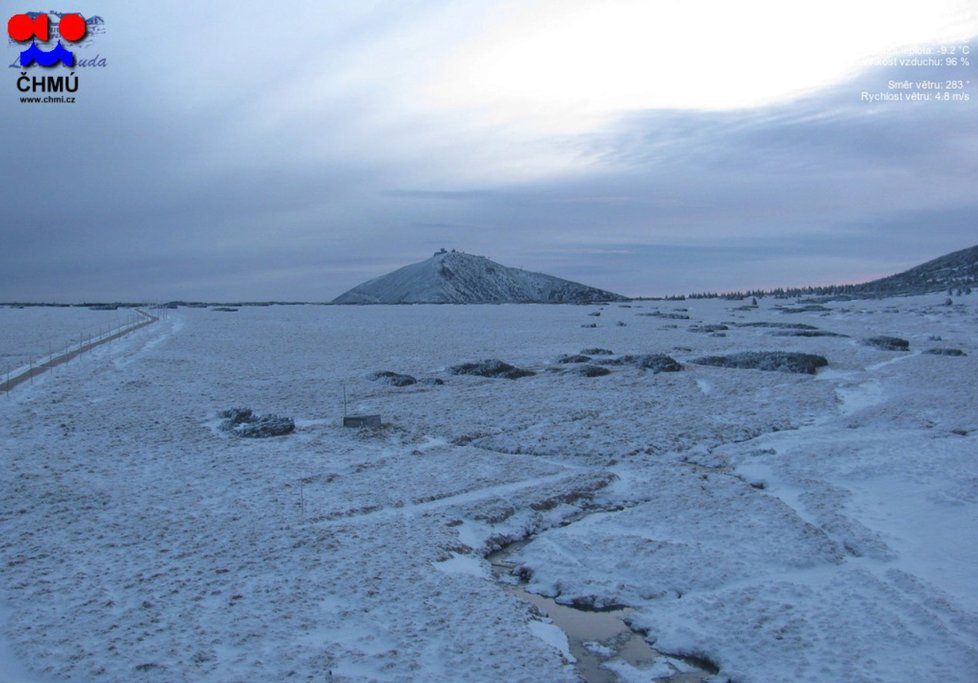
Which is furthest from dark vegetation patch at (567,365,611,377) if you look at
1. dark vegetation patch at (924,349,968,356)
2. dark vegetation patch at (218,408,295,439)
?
dark vegetation patch at (924,349,968,356)

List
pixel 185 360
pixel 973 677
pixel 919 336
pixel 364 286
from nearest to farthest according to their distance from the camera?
1. pixel 973 677
2. pixel 185 360
3. pixel 919 336
4. pixel 364 286

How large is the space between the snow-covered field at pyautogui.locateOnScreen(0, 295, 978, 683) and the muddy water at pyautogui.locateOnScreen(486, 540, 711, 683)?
0.40 ft

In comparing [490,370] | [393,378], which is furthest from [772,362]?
[393,378]

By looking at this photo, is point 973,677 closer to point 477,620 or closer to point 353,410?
point 477,620

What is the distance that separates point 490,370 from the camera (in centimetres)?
2733

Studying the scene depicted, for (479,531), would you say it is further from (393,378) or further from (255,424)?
(393,378)

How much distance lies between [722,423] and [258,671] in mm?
14652

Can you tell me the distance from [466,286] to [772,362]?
14195 cm

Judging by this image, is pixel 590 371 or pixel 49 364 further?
pixel 49 364

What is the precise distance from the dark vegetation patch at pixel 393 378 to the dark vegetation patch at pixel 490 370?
2.43 m

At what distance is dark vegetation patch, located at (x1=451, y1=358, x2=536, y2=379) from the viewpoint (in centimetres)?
2710

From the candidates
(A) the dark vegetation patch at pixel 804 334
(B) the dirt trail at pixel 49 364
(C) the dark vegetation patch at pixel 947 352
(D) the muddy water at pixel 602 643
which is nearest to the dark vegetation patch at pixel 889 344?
(C) the dark vegetation patch at pixel 947 352

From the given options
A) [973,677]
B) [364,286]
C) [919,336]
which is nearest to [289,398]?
[973,677]

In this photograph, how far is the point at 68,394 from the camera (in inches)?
854
